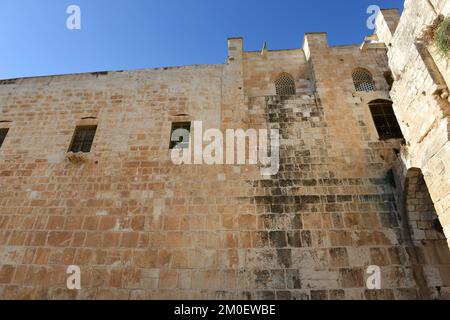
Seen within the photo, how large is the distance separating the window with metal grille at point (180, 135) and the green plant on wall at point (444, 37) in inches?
196

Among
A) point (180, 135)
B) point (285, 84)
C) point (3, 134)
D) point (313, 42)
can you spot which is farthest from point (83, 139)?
point (313, 42)

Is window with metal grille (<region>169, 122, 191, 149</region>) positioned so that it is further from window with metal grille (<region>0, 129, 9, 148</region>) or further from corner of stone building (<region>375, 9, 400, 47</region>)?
corner of stone building (<region>375, 9, 400, 47</region>)

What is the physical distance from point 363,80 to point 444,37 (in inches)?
129

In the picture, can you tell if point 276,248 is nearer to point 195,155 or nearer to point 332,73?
point 195,155

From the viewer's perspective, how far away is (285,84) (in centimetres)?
745

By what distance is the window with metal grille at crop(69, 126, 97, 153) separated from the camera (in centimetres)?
666

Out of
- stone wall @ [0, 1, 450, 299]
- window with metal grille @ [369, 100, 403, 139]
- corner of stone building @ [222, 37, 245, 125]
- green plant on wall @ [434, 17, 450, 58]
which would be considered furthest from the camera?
corner of stone building @ [222, 37, 245, 125]

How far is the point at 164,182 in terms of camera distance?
5867mm

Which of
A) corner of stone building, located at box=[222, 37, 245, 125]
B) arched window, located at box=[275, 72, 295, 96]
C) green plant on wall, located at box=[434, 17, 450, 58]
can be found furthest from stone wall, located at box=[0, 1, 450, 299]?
green plant on wall, located at box=[434, 17, 450, 58]

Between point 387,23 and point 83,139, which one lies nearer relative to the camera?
point 83,139

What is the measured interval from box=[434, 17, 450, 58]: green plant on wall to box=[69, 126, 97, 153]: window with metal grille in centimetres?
728

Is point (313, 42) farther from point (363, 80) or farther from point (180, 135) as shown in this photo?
point (180, 135)

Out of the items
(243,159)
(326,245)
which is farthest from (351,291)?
(243,159)
